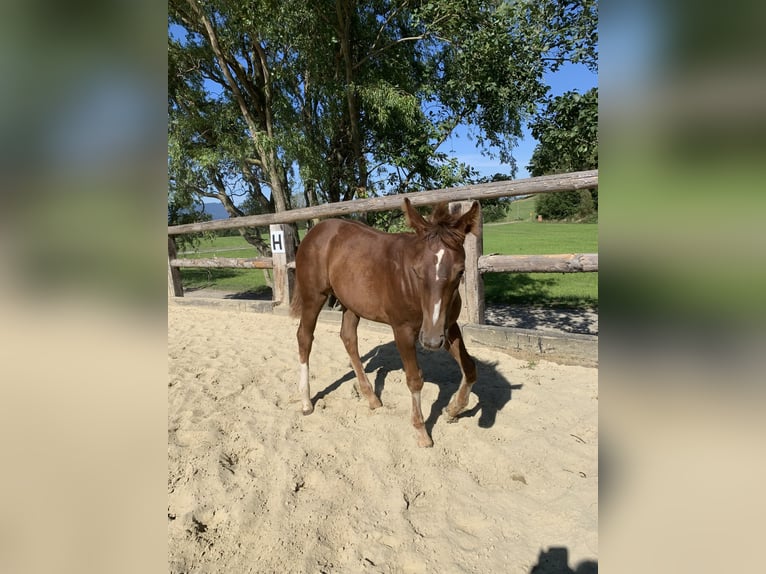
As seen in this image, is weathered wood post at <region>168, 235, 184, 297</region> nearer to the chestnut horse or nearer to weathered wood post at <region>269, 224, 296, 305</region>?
weathered wood post at <region>269, 224, 296, 305</region>

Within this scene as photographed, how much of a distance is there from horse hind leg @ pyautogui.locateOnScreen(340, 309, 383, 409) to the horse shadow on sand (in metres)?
0.15

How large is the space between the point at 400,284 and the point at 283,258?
389 cm

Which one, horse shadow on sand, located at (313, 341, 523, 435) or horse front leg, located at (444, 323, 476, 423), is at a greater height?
horse front leg, located at (444, 323, 476, 423)

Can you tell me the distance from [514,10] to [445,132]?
1.91 m

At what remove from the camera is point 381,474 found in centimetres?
235

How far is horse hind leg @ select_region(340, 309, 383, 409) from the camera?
3.19 m

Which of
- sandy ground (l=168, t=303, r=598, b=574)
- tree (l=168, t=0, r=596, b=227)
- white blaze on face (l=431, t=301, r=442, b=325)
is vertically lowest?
sandy ground (l=168, t=303, r=598, b=574)

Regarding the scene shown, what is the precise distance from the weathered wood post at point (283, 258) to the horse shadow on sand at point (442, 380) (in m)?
2.20

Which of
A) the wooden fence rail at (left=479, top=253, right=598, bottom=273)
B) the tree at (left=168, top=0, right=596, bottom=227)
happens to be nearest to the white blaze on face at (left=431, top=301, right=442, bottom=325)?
the wooden fence rail at (left=479, top=253, right=598, bottom=273)

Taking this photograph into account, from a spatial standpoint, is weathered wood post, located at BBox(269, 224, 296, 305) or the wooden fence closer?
the wooden fence

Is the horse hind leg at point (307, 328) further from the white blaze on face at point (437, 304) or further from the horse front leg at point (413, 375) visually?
the white blaze on face at point (437, 304)

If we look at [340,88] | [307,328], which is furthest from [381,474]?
[340,88]
